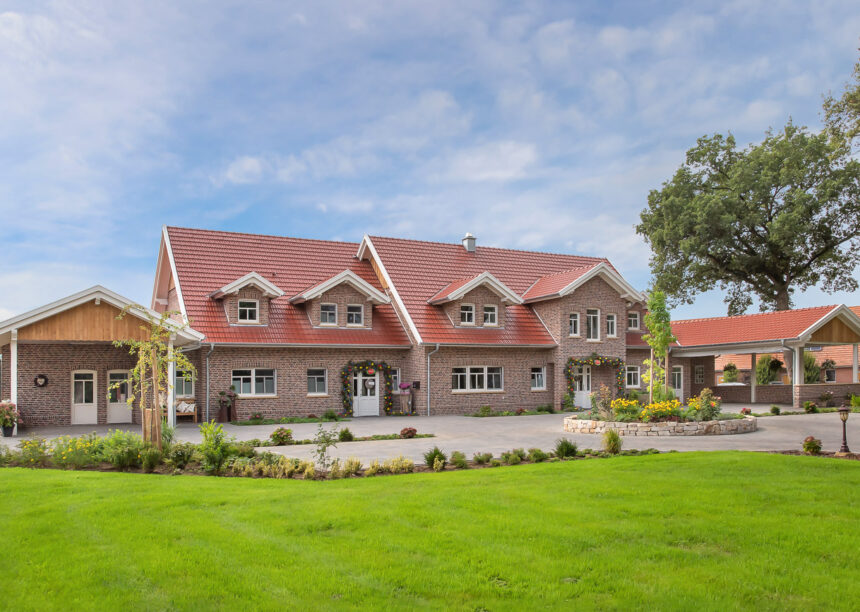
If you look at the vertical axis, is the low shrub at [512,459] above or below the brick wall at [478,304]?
below

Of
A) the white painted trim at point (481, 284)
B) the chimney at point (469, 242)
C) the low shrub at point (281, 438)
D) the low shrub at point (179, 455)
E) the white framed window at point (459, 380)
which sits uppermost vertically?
the chimney at point (469, 242)

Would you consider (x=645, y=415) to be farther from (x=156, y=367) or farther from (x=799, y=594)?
(x=799, y=594)

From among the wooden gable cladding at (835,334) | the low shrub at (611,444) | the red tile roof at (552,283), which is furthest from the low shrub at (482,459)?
the wooden gable cladding at (835,334)

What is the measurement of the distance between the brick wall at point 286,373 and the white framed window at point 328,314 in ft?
4.31

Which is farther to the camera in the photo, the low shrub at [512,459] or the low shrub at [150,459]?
the low shrub at [512,459]

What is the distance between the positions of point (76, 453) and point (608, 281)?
77.2 ft

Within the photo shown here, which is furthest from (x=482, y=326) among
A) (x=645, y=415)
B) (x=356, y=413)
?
(x=645, y=415)

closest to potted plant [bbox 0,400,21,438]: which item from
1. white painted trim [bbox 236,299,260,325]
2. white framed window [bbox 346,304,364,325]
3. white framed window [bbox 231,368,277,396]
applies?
white framed window [bbox 231,368,277,396]

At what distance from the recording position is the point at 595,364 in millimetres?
29609

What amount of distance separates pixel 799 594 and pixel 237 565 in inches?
186

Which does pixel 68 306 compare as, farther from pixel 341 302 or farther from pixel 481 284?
pixel 481 284

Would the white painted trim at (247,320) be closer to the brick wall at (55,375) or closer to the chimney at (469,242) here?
the brick wall at (55,375)

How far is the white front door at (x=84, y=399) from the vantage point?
23109mm

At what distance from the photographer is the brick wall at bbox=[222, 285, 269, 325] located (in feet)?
82.1
